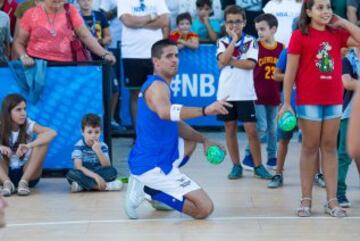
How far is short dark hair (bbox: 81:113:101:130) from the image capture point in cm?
952

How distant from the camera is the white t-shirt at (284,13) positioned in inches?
479

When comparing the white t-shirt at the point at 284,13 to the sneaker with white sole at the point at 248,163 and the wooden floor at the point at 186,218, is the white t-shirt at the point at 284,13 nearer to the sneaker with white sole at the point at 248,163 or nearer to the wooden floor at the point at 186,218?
the sneaker with white sole at the point at 248,163

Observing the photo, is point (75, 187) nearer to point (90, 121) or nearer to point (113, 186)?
point (113, 186)

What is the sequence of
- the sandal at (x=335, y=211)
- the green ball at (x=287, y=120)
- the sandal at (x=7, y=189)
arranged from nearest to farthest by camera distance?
1. the green ball at (x=287, y=120)
2. the sandal at (x=335, y=211)
3. the sandal at (x=7, y=189)

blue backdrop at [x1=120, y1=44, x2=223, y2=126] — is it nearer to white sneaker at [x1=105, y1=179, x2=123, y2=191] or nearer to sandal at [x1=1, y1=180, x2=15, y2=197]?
white sneaker at [x1=105, y1=179, x2=123, y2=191]

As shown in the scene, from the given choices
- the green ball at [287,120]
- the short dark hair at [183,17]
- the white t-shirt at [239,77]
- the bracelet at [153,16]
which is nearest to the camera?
the green ball at [287,120]

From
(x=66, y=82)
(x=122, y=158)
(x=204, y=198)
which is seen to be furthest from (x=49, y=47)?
(x=204, y=198)

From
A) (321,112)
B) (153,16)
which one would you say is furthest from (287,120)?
(153,16)

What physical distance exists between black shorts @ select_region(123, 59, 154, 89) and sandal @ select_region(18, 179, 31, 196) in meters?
2.84

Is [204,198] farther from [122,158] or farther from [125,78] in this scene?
[125,78]

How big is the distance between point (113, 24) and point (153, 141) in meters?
5.27

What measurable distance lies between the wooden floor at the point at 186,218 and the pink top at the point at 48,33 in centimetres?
127

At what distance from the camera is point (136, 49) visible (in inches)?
464

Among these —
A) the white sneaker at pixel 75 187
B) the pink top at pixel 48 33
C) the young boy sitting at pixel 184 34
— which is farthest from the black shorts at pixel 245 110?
→ the young boy sitting at pixel 184 34
